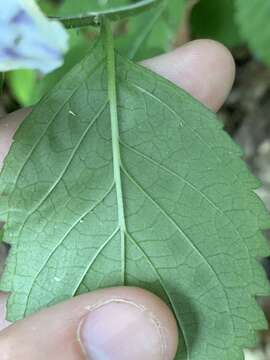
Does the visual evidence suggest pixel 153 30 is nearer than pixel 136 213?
No

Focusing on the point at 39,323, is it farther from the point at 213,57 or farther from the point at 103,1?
the point at 103,1

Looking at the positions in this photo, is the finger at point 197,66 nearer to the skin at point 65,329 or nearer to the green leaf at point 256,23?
the green leaf at point 256,23

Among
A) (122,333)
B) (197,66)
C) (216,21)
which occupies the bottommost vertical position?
(122,333)

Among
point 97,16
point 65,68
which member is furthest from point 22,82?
point 97,16

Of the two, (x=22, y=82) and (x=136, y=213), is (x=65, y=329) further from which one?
(x=22, y=82)

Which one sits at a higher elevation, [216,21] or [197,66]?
[216,21]

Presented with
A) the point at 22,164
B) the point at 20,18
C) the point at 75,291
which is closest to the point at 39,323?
the point at 75,291

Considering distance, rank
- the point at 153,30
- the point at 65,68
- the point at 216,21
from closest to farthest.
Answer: the point at 65,68
the point at 153,30
the point at 216,21
